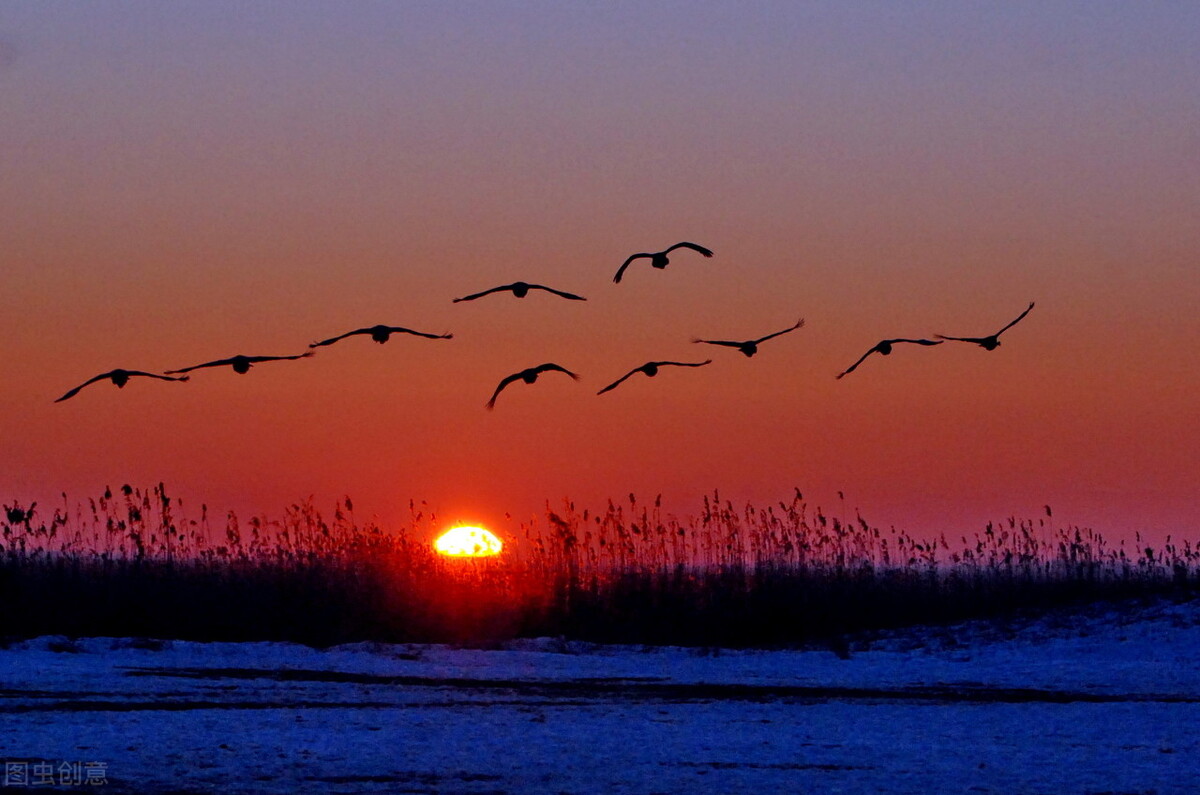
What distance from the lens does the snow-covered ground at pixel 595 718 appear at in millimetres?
9555

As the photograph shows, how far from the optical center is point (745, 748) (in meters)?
11.0

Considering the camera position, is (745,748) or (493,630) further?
Result: (493,630)

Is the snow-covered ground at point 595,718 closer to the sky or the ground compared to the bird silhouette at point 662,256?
closer to the ground

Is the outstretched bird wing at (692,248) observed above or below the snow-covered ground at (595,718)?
above

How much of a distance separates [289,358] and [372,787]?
2370 mm

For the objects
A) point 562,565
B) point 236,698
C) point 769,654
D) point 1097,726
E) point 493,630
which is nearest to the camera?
point 1097,726

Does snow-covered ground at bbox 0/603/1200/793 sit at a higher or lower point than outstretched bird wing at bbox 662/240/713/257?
lower

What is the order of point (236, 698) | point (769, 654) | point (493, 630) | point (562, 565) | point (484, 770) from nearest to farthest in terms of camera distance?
point (484, 770) → point (236, 698) → point (769, 654) → point (493, 630) → point (562, 565)

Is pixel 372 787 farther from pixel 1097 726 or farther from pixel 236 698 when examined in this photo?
pixel 1097 726

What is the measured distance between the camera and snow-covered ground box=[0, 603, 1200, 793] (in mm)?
9555

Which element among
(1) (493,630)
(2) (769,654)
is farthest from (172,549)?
(2) (769,654)

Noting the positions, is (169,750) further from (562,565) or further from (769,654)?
(562,565)

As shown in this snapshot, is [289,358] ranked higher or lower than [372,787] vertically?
higher

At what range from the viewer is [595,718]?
1263 cm
